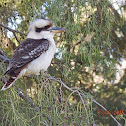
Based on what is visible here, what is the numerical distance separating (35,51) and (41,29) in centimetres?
24

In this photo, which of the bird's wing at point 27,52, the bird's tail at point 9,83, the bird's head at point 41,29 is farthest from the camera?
the bird's head at point 41,29

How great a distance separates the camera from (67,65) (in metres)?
2.12

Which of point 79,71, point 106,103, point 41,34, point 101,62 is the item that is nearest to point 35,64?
point 41,34

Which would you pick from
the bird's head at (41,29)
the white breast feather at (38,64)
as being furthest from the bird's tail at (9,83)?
the bird's head at (41,29)

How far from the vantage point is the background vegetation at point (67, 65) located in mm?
1531

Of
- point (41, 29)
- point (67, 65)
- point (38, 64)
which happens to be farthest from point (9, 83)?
point (41, 29)

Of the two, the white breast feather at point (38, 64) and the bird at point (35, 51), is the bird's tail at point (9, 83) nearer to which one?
the bird at point (35, 51)

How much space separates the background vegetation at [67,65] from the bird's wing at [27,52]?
83 millimetres

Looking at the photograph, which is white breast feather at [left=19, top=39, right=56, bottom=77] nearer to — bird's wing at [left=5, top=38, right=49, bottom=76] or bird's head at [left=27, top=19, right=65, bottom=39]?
bird's wing at [left=5, top=38, right=49, bottom=76]

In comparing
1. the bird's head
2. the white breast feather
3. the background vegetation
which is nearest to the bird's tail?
the background vegetation

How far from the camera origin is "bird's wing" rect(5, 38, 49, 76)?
1.93m

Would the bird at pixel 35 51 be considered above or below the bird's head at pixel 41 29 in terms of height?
below

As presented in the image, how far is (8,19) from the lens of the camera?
2.57 meters

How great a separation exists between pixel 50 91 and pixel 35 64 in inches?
20.8
